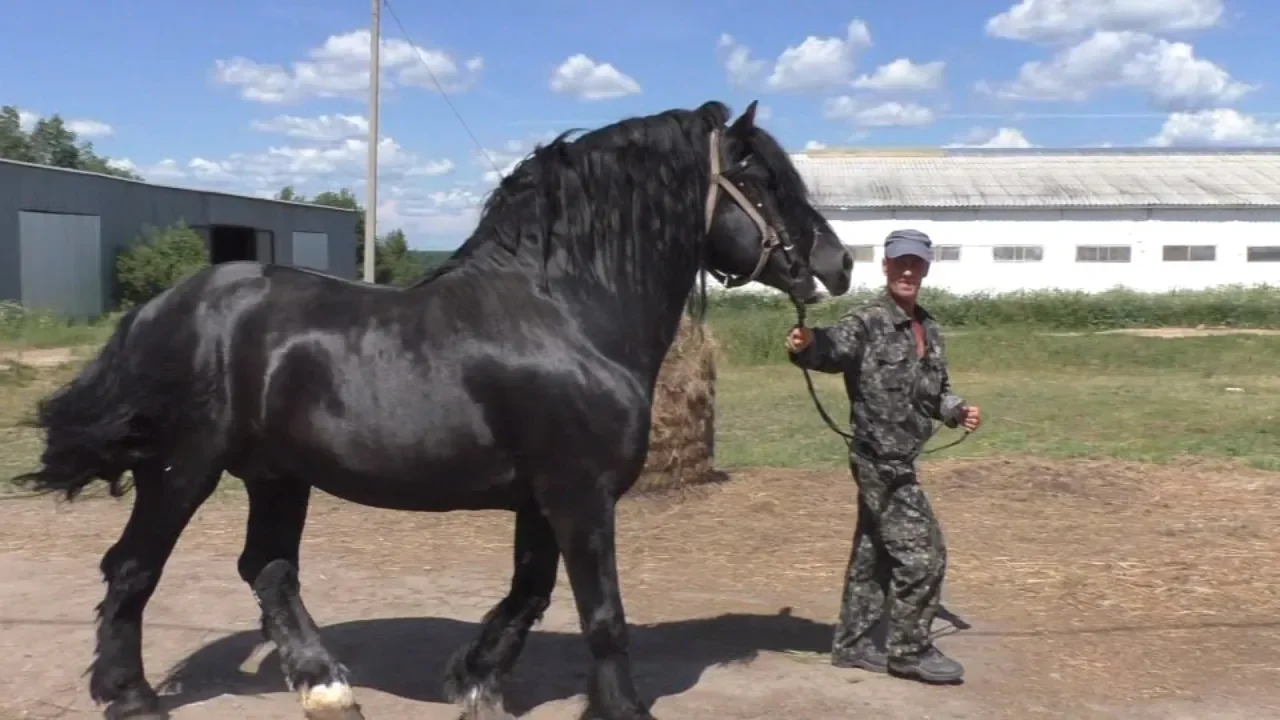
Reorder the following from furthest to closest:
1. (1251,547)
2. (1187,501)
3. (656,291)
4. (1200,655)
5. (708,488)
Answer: (708,488)
(1187,501)
(1251,547)
(1200,655)
(656,291)

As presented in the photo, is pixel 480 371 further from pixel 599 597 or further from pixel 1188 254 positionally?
pixel 1188 254

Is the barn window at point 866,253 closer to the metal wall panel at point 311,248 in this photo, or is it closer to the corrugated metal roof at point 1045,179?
the corrugated metal roof at point 1045,179

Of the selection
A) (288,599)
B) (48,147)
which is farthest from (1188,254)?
(48,147)

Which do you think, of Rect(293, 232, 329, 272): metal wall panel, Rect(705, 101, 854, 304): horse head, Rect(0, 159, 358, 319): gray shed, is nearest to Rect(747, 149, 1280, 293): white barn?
Rect(0, 159, 358, 319): gray shed

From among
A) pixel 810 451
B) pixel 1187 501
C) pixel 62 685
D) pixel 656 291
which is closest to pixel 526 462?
pixel 656 291

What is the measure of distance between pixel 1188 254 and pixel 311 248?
3364 cm

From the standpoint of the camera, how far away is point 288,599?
13.9 ft

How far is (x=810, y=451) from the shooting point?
36.0 feet

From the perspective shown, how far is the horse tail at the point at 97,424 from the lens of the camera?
384 cm

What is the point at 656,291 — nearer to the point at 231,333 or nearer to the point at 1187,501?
the point at 231,333

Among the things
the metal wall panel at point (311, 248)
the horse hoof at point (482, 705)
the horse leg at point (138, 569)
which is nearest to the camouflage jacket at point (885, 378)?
the horse hoof at point (482, 705)

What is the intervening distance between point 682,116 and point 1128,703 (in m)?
2.83

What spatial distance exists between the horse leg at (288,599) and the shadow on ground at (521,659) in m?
0.38

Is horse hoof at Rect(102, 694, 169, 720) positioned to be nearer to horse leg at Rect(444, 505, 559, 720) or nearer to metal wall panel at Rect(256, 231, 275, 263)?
horse leg at Rect(444, 505, 559, 720)
